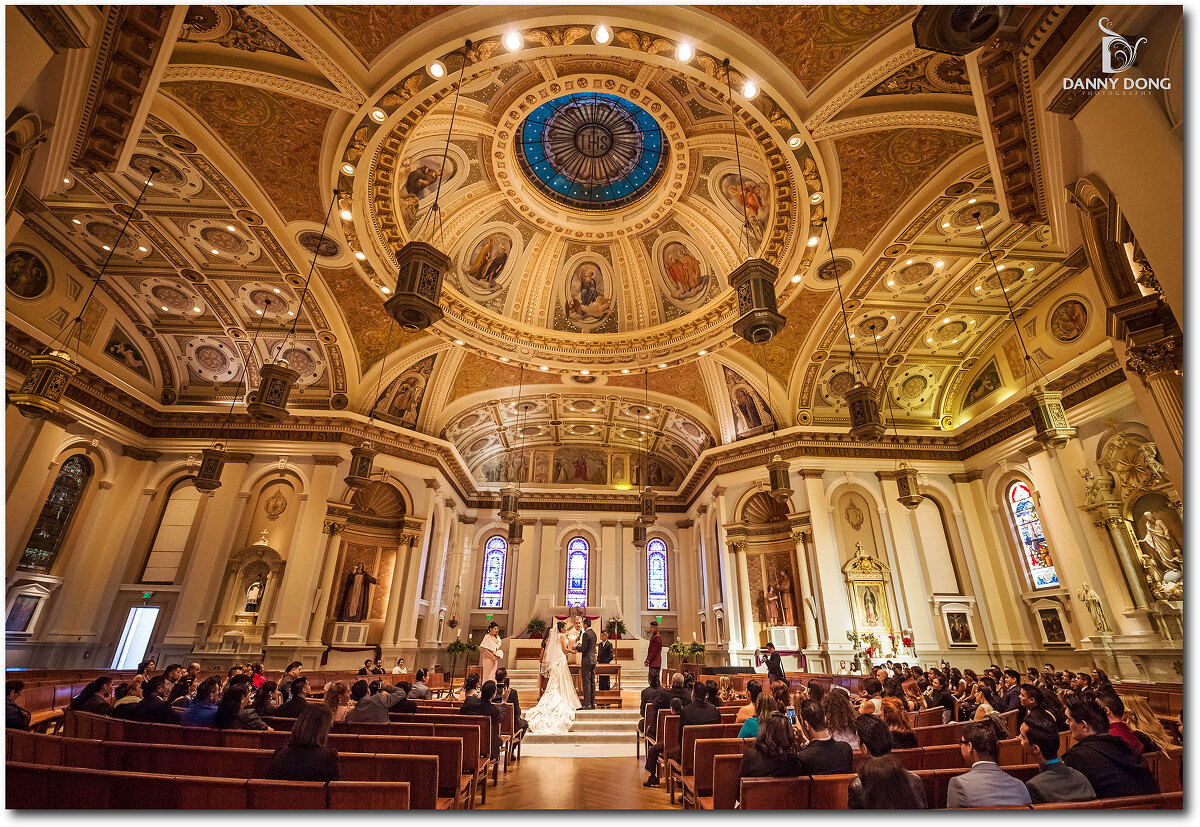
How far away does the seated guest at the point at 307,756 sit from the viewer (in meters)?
3.22

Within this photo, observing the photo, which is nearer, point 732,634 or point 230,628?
point 230,628

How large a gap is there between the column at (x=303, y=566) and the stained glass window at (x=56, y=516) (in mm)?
5002

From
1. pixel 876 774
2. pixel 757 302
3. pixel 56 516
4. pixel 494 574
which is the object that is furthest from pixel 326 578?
pixel 876 774

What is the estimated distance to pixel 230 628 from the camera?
1325cm

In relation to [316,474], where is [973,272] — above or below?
above

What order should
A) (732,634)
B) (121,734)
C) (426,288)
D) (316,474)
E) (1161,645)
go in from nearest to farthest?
(121,734) < (426,288) < (1161,645) < (316,474) < (732,634)

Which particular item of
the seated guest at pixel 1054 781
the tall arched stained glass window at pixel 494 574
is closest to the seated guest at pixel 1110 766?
the seated guest at pixel 1054 781

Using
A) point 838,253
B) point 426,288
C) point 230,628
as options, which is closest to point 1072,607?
point 838,253

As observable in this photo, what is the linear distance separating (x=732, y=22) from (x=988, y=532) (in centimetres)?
1474

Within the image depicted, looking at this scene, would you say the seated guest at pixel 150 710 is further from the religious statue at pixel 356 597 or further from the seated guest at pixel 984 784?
the religious statue at pixel 356 597

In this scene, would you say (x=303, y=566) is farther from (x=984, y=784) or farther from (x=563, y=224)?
(x=984, y=784)

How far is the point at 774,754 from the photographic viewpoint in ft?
11.1

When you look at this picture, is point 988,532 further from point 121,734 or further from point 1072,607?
point 121,734

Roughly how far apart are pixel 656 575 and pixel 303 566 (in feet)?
46.7
